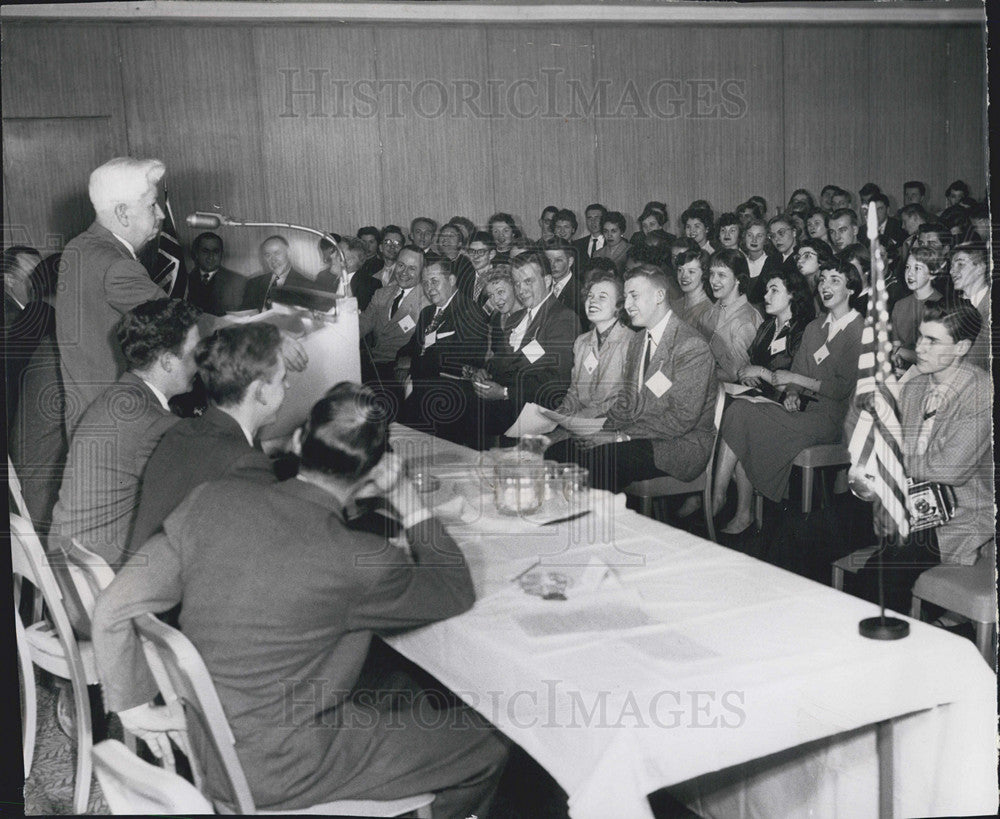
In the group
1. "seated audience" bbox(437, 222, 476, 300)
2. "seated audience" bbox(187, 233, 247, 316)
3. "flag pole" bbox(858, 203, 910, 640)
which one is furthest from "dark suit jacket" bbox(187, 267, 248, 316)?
"flag pole" bbox(858, 203, 910, 640)

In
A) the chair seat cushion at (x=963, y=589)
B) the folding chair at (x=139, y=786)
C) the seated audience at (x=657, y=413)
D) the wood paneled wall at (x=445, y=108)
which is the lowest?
the chair seat cushion at (x=963, y=589)

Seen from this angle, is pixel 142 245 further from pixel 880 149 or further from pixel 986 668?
pixel 986 668

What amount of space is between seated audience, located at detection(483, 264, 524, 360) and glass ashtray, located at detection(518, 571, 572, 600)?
147 cm

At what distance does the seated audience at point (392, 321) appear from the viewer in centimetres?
295

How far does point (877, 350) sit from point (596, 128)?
3.76ft

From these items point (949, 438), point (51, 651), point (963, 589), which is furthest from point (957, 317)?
point (51, 651)

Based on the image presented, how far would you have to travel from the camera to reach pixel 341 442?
6.28 ft

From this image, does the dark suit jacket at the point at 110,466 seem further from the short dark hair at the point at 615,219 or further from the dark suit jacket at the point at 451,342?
the short dark hair at the point at 615,219

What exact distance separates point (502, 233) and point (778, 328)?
100 cm

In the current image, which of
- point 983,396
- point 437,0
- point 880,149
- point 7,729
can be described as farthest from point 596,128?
point 7,729

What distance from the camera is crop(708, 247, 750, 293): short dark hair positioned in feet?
11.2

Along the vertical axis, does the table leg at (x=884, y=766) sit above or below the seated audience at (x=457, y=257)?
below

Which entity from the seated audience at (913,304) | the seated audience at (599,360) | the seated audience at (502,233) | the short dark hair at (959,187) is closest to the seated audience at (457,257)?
the seated audience at (502,233)

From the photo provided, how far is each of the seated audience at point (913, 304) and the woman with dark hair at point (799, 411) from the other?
24 centimetres
